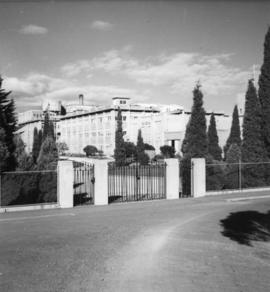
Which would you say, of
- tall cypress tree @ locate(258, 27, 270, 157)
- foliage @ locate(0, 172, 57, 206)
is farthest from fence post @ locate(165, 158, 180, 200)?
tall cypress tree @ locate(258, 27, 270, 157)

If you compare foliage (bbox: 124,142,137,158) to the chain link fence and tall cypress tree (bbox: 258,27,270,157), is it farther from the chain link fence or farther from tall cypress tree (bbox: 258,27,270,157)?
the chain link fence

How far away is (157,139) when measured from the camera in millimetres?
84375

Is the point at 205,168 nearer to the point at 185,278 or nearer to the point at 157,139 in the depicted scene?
the point at 185,278

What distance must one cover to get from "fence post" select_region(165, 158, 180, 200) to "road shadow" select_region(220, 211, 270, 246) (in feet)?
15.6

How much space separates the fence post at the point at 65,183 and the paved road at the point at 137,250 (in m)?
1.47

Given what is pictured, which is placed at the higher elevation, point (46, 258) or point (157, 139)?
point (157, 139)

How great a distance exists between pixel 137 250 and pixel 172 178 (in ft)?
32.1

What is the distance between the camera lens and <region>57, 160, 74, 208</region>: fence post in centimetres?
1585

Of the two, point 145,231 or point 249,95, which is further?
point 249,95

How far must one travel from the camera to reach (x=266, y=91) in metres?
23.5

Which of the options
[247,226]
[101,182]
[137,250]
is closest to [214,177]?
[101,182]

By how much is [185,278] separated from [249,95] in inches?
755

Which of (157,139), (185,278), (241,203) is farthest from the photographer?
(157,139)

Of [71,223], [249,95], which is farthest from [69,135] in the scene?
[71,223]
